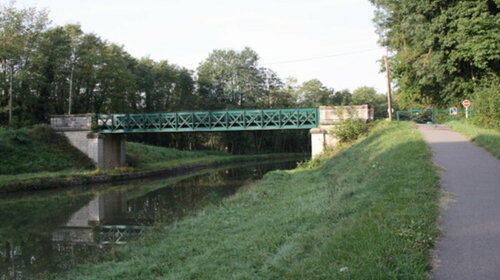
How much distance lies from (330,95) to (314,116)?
50.4 meters

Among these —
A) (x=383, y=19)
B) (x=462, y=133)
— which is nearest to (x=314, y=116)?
(x=383, y=19)

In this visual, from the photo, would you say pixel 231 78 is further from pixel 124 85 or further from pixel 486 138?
pixel 486 138

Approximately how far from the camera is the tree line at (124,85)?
37406mm

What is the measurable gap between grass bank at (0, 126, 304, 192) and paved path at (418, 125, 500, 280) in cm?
2413

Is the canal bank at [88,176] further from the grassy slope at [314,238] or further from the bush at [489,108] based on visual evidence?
the bush at [489,108]

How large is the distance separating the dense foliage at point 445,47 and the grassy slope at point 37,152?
2632 centimetres

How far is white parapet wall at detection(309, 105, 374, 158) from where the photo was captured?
28469 mm

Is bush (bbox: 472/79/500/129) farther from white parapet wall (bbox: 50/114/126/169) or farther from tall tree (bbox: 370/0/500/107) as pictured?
white parapet wall (bbox: 50/114/126/169)

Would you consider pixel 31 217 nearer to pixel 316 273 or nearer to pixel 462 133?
pixel 316 273

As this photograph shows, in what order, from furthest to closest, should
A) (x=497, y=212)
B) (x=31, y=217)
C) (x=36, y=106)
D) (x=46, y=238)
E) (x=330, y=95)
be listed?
1. (x=330, y=95)
2. (x=36, y=106)
3. (x=31, y=217)
4. (x=46, y=238)
5. (x=497, y=212)

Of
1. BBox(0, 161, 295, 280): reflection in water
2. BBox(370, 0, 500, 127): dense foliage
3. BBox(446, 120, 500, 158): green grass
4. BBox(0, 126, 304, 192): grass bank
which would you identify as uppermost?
BBox(370, 0, 500, 127): dense foliage

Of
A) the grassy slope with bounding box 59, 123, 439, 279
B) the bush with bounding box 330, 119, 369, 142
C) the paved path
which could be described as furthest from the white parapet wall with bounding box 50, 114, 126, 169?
the paved path

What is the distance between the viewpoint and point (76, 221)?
1703 cm

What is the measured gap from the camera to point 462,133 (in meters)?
19.9
